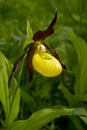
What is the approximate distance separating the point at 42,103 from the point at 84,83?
0.95ft

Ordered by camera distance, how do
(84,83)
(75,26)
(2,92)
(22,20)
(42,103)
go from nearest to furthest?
(2,92)
(42,103)
(84,83)
(22,20)
(75,26)

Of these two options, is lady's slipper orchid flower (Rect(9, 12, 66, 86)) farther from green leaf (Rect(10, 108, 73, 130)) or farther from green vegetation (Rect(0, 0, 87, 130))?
green leaf (Rect(10, 108, 73, 130))

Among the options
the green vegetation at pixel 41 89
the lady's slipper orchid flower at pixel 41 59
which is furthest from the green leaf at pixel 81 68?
the lady's slipper orchid flower at pixel 41 59

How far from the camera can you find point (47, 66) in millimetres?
1302

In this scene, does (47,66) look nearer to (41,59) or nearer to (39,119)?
(41,59)

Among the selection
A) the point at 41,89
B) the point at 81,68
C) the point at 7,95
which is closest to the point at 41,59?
the point at 7,95

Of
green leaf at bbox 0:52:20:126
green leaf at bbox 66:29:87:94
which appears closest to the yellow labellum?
green leaf at bbox 0:52:20:126

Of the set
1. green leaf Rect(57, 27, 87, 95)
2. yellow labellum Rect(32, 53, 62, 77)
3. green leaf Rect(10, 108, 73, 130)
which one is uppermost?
yellow labellum Rect(32, 53, 62, 77)

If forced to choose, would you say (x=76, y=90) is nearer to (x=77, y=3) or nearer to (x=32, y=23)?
(x=32, y=23)

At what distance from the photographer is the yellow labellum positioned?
1.30 m

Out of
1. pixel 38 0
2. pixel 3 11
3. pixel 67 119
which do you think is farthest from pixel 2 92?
pixel 38 0

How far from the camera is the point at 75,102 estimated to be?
1695 millimetres

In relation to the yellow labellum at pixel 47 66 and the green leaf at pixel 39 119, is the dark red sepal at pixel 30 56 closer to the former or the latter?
the yellow labellum at pixel 47 66

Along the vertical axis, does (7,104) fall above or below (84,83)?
above
